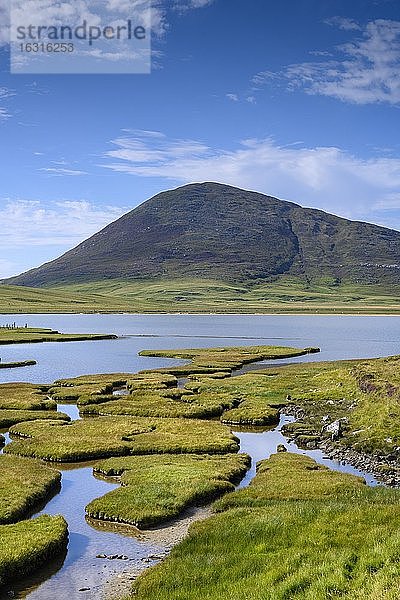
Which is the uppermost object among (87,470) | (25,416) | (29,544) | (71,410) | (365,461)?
(29,544)

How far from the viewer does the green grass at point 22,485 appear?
123 feet

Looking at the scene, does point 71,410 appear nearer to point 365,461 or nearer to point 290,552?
point 365,461

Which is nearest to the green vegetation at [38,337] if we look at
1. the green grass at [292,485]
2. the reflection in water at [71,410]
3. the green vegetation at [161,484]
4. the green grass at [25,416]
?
the reflection in water at [71,410]

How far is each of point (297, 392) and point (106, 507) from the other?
50.6m

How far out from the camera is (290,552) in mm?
25859

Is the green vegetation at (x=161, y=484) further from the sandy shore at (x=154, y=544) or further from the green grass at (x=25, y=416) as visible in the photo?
the green grass at (x=25, y=416)

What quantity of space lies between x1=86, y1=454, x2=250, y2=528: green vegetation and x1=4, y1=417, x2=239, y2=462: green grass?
3.02 m

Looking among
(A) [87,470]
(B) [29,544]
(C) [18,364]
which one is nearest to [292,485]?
(A) [87,470]

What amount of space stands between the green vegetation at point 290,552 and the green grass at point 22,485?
38.8ft

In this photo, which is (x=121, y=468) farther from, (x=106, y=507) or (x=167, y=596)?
(x=167, y=596)

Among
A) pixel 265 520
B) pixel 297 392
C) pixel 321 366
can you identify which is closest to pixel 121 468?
pixel 265 520

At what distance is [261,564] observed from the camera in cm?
2569

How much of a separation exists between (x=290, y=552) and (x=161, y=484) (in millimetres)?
17731

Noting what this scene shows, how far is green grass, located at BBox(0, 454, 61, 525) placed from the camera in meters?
37.6
